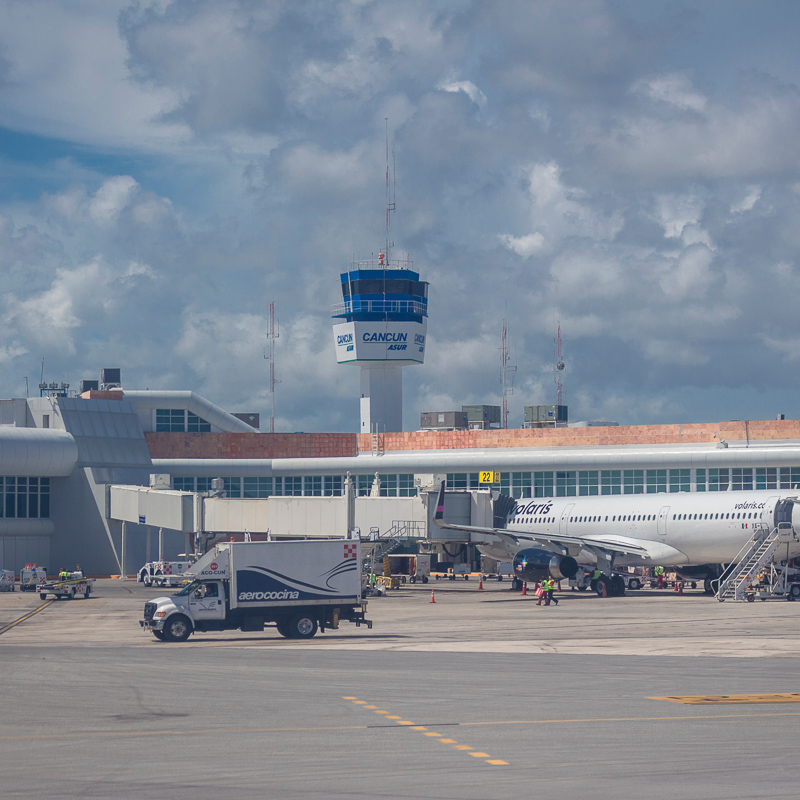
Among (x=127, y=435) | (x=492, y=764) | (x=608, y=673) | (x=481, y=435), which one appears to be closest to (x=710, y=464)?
(x=481, y=435)

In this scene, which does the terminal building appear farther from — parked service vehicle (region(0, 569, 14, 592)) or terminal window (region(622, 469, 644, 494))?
parked service vehicle (region(0, 569, 14, 592))

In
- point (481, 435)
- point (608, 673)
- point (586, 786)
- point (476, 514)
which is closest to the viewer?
point (586, 786)

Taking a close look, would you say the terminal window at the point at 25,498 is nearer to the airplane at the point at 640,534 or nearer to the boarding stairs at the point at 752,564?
the airplane at the point at 640,534

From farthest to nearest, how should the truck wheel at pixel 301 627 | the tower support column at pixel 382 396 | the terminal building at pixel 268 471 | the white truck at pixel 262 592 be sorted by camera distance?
1. the tower support column at pixel 382 396
2. the terminal building at pixel 268 471
3. the truck wheel at pixel 301 627
4. the white truck at pixel 262 592

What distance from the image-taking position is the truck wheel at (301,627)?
38.6m

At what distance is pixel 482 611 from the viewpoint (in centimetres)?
5044

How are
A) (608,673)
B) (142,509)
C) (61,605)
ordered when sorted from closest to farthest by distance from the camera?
(608,673) < (61,605) < (142,509)

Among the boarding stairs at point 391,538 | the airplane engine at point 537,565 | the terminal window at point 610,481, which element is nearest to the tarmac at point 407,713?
the airplane engine at point 537,565

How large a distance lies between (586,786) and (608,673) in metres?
12.6

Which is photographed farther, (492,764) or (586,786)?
(492,764)

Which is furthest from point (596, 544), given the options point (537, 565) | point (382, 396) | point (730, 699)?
point (382, 396)

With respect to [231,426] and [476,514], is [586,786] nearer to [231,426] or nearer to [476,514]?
[476,514]

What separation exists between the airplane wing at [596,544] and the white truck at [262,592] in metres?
24.0

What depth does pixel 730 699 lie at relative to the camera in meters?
22.8
